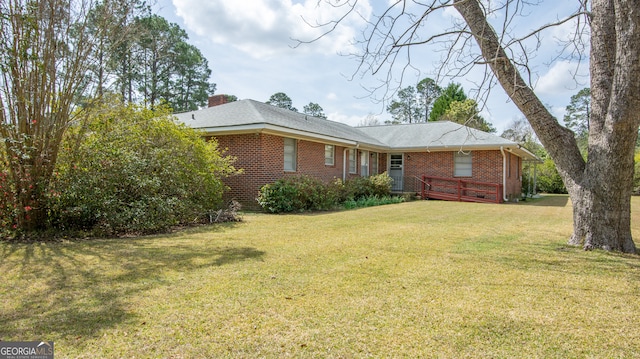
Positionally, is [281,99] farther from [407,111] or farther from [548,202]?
[548,202]

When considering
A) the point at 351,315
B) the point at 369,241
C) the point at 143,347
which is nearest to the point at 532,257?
the point at 369,241

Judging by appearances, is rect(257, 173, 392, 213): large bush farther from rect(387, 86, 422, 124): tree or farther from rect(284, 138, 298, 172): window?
rect(387, 86, 422, 124): tree

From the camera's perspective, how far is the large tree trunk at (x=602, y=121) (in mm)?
Answer: 5648

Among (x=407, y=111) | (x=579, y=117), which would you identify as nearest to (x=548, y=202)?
(x=407, y=111)

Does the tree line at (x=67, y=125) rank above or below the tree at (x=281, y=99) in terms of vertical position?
below

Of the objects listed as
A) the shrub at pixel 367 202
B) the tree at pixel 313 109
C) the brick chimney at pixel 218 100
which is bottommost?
the shrub at pixel 367 202

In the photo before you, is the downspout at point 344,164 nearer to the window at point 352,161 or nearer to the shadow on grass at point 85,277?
the window at point 352,161

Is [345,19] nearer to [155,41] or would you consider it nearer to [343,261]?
[343,261]

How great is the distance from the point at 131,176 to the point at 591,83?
28.7 ft

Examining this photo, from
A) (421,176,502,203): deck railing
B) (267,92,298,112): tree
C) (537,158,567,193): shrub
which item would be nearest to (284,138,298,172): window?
(421,176,502,203): deck railing

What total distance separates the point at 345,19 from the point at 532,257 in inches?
193

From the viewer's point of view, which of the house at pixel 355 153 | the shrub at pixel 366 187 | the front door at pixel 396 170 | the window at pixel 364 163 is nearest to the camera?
the house at pixel 355 153

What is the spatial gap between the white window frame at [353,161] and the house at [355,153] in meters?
0.05

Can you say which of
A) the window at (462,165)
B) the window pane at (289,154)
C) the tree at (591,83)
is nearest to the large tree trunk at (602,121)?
the tree at (591,83)
